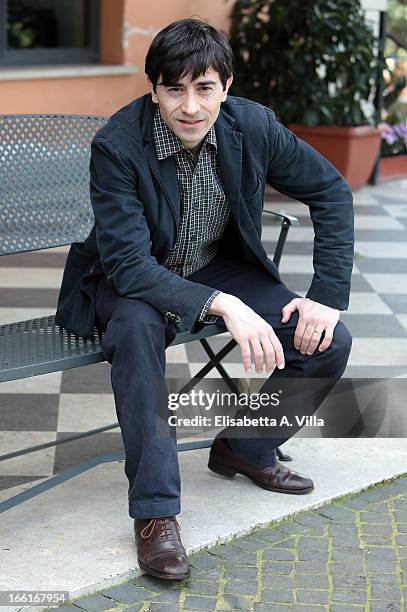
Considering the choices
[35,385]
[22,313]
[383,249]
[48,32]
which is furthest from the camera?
[48,32]

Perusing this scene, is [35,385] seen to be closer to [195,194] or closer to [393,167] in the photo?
[195,194]

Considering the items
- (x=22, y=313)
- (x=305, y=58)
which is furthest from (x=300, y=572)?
(x=305, y=58)

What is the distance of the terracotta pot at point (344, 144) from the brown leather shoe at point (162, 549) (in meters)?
5.68

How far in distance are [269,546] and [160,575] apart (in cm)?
37

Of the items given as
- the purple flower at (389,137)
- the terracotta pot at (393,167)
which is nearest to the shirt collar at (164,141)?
the terracotta pot at (393,167)

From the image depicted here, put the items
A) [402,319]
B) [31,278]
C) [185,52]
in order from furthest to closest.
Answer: [31,278] < [402,319] < [185,52]

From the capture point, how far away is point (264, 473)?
3.38 metres

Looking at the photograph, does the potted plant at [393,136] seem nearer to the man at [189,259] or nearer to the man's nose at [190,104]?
the man at [189,259]

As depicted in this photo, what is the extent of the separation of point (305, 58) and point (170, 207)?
5.30 metres

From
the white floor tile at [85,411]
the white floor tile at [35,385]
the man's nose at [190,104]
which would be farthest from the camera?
the white floor tile at [35,385]

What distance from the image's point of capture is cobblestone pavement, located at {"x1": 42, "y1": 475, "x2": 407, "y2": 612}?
9.11 ft

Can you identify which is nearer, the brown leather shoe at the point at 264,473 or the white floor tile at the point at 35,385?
the brown leather shoe at the point at 264,473

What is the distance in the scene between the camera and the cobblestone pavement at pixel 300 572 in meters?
2.78

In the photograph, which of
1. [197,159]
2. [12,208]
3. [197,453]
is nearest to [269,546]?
[197,453]
